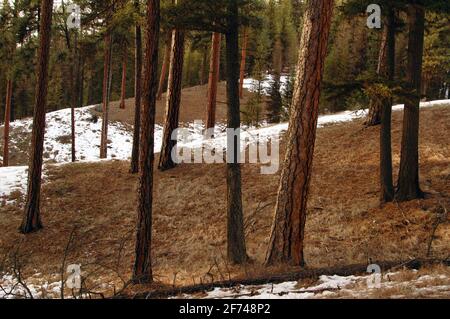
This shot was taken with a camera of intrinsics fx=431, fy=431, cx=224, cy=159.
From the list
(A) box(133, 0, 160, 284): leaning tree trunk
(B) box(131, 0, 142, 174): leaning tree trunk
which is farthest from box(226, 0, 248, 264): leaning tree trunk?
(B) box(131, 0, 142, 174): leaning tree trunk

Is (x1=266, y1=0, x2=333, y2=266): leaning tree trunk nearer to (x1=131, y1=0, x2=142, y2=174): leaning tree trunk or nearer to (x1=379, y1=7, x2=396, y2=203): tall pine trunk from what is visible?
(x1=379, y1=7, x2=396, y2=203): tall pine trunk

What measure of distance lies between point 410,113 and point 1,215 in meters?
13.1

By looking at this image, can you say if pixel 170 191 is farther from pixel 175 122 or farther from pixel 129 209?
pixel 175 122

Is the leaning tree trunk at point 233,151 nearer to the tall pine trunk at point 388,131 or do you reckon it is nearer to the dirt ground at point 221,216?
the dirt ground at point 221,216

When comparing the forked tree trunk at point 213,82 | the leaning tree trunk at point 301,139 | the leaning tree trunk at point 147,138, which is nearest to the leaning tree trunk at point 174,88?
the forked tree trunk at point 213,82

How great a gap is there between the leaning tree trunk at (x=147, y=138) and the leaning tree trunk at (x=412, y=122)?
612 centimetres

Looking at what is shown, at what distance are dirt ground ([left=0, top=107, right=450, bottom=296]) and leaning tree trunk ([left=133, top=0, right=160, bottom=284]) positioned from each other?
2.59 ft

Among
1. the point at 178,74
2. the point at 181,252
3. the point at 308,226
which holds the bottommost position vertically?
the point at 181,252

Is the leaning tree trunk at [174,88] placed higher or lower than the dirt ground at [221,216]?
higher

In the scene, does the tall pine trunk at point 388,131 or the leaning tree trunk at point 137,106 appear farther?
the leaning tree trunk at point 137,106

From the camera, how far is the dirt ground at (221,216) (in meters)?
9.59
